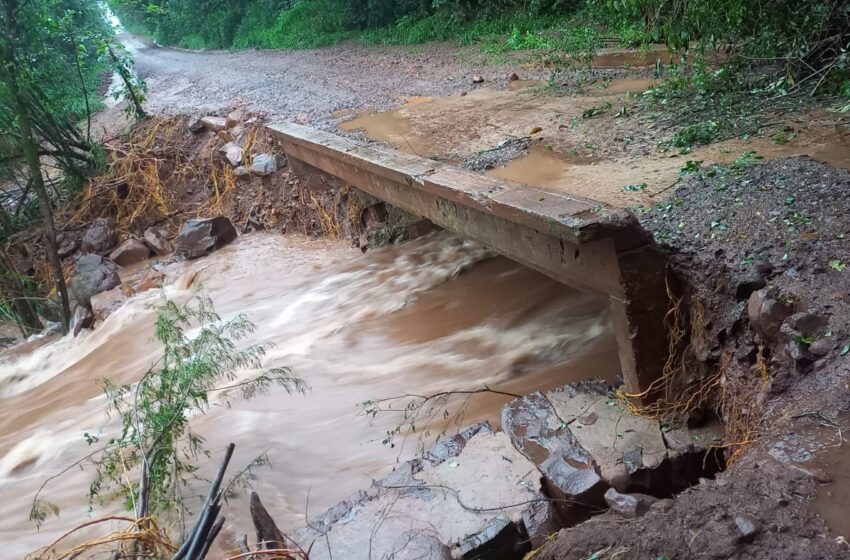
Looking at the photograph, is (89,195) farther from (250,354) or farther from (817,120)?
(817,120)

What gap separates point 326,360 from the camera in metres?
5.88

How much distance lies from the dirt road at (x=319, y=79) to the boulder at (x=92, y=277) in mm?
3017

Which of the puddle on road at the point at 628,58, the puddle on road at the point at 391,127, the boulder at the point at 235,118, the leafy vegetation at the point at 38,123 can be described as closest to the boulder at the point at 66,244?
the leafy vegetation at the point at 38,123

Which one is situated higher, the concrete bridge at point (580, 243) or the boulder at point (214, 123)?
the boulder at point (214, 123)

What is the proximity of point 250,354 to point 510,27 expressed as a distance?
988 cm

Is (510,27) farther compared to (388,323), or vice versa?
(510,27)

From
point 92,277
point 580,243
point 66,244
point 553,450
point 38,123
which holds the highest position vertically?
point 38,123

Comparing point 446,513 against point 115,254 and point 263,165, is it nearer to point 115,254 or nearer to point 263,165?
point 263,165

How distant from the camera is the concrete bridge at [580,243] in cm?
325

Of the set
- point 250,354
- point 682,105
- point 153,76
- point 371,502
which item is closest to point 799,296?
point 371,502

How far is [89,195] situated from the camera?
1070cm

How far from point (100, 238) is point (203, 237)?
2.15 metres

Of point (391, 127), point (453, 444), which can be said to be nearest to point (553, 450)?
point (453, 444)

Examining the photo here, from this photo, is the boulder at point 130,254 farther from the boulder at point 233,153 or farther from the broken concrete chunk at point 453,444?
the broken concrete chunk at point 453,444
